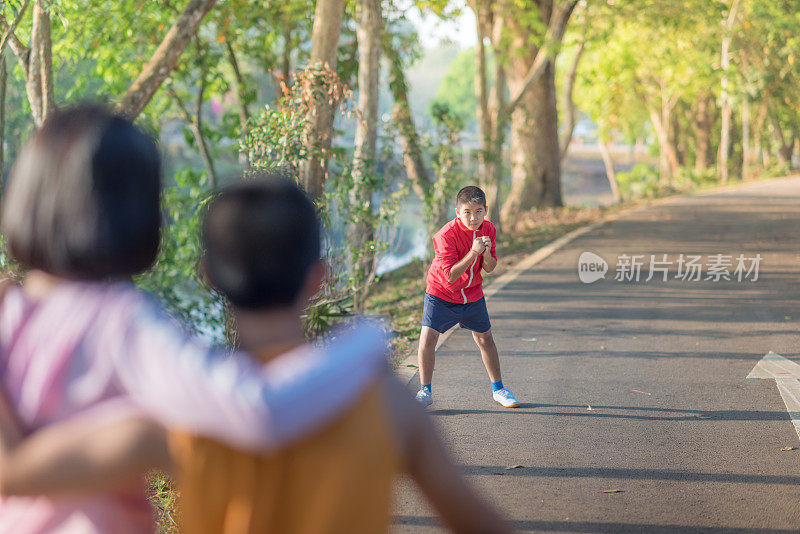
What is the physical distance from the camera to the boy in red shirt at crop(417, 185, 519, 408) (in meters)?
5.33

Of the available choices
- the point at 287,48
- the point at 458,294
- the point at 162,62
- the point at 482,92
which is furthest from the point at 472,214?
the point at 287,48

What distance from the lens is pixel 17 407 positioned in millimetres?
1530

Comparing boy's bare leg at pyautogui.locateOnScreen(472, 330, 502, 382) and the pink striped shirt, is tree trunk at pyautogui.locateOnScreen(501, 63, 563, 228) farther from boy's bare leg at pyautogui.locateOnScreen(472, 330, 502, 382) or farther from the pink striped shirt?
the pink striped shirt

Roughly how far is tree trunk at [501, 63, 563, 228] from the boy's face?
13.2 metres

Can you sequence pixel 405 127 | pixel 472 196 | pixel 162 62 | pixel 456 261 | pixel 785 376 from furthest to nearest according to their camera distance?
pixel 405 127 < pixel 162 62 < pixel 785 376 < pixel 456 261 < pixel 472 196

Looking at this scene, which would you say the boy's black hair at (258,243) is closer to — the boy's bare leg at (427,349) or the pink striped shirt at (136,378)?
the pink striped shirt at (136,378)

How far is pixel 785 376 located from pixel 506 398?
219 centimetres

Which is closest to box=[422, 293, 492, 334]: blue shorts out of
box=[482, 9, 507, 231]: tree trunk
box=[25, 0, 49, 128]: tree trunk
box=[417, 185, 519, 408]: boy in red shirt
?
box=[417, 185, 519, 408]: boy in red shirt

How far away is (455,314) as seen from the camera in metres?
5.52

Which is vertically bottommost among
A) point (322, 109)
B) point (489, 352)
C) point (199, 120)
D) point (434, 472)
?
point (489, 352)

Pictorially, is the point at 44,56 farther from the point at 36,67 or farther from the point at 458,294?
the point at 458,294

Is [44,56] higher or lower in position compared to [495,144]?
higher

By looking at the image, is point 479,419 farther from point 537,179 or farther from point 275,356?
point 537,179

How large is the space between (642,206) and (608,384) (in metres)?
18.1
